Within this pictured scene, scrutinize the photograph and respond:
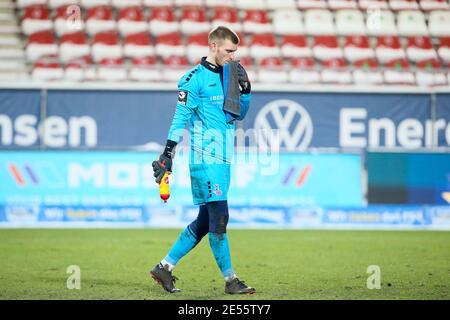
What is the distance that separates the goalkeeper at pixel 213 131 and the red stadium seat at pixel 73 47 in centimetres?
1286

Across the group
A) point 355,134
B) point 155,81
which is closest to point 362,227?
point 355,134

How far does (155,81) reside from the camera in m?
19.2

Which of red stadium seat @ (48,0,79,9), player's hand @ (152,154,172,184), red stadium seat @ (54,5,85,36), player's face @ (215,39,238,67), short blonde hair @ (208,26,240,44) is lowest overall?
player's hand @ (152,154,172,184)

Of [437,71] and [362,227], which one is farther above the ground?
[437,71]

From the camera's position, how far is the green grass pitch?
8141mm

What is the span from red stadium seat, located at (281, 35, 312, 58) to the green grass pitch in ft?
22.3

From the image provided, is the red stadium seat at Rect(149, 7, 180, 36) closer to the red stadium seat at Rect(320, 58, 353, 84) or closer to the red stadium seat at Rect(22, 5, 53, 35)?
the red stadium seat at Rect(22, 5, 53, 35)

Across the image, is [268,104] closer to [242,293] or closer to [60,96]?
[60,96]

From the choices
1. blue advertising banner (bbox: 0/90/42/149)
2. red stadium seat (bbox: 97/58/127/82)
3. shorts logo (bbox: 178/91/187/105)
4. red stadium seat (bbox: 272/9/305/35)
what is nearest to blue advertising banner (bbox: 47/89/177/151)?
blue advertising banner (bbox: 0/90/42/149)

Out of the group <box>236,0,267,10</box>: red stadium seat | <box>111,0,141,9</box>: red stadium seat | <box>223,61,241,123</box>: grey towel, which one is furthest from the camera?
<box>236,0,267,10</box>: red stadium seat

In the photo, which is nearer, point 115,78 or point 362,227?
point 362,227
